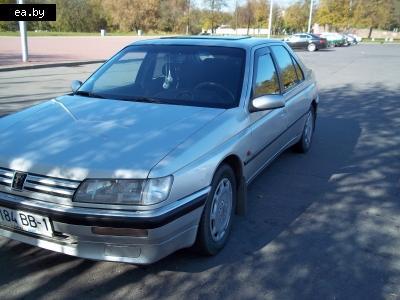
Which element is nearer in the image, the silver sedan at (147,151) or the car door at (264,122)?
the silver sedan at (147,151)

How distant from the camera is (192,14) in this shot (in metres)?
71.4

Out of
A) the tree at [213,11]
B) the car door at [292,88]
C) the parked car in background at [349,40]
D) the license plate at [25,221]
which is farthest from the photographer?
the tree at [213,11]

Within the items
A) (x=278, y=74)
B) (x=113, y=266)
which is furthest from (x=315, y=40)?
(x=113, y=266)

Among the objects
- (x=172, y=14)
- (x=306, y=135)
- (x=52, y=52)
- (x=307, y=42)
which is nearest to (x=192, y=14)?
(x=172, y=14)

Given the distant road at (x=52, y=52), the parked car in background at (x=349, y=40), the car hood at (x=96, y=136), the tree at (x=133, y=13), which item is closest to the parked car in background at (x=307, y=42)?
the distant road at (x=52, y=52)

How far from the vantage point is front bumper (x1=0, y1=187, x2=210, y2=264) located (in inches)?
100

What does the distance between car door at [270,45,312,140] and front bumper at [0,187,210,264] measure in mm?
2444

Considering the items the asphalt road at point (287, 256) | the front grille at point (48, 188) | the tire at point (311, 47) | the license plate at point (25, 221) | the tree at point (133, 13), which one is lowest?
the asphalt road at point (287, 256)

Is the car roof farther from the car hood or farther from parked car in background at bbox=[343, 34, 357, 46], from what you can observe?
parked car in background at bbox=[343, 34, 357, 46]

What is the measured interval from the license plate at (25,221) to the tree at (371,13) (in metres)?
75.5

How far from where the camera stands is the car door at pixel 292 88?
4785 mm

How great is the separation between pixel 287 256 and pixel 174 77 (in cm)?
193

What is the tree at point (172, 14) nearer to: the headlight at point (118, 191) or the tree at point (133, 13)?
the tree at point (133, 13)

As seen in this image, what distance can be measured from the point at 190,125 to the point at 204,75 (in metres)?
0.92
